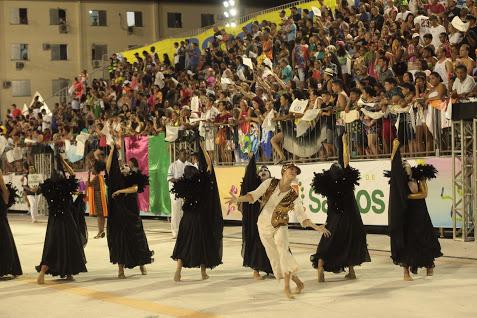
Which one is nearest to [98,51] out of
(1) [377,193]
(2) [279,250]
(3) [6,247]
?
(1) [377,193]

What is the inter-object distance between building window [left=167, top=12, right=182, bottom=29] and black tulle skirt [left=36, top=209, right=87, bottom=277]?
51998 mm

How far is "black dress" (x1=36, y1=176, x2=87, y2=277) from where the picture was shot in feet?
46.2

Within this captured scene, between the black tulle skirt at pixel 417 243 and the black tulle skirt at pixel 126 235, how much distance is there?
4.22 m

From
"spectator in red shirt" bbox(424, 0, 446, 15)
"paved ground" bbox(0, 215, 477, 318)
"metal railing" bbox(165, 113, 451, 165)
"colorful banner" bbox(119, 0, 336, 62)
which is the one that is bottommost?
"paved ground" bbox(0, 215, 477, 318)

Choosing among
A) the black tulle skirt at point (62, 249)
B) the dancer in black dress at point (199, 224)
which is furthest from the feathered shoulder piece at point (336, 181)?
the black tulle skirt at point (62, 249)

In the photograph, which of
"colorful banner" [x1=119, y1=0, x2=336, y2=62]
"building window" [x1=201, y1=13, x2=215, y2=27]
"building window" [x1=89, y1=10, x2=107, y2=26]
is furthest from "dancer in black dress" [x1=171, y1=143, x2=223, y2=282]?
"building window" [x1=201, y1=13, x2=215, y2=27]

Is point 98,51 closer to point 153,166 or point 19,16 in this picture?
point 19,16

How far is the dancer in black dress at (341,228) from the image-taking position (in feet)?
42.2

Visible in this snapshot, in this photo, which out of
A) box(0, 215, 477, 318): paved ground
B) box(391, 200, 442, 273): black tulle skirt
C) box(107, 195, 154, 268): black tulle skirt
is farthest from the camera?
box(107, 195, 154, 268): black tulle skirt

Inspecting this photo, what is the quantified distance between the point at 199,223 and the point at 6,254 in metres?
3.42

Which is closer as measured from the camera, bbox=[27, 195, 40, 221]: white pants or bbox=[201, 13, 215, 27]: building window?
bbox=[27, 195, 40, 221]: white pants

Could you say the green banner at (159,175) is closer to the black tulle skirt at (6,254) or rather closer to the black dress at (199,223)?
the black tulle skirt at (6,254)

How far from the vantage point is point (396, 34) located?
21.7 m

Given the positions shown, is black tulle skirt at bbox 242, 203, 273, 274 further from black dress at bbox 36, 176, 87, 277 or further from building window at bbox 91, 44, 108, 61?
building window at bbox 91, 44, 108, 61
